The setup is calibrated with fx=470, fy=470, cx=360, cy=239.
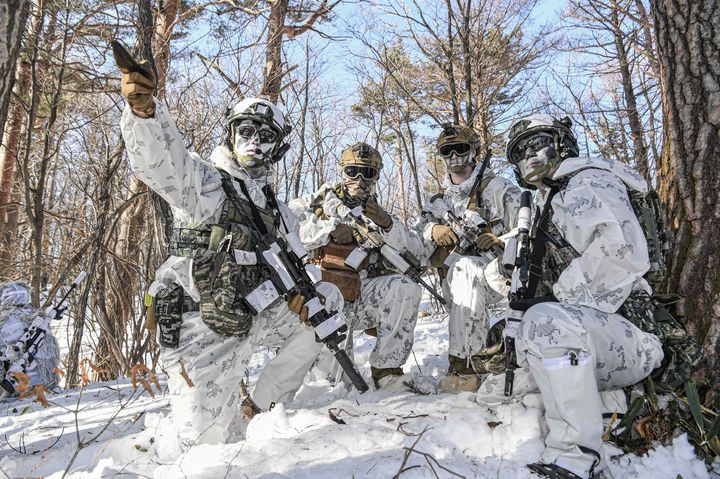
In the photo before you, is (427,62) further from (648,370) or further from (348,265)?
(648,370)

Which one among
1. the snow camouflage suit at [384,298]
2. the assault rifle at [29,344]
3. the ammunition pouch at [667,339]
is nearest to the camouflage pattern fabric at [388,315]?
the snow camouflage suit at [384,298]

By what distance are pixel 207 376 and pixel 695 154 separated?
2.99 meters

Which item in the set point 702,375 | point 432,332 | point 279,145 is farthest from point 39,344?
point 702,375

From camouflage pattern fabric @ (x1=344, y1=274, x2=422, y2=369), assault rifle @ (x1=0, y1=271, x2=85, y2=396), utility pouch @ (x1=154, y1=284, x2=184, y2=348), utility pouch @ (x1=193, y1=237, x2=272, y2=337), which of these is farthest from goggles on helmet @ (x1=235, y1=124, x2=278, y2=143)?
assault rifle @ (x1=0, y1=271, x2=85, y2=396)

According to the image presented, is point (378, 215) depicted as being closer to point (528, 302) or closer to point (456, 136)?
point (456, 136)

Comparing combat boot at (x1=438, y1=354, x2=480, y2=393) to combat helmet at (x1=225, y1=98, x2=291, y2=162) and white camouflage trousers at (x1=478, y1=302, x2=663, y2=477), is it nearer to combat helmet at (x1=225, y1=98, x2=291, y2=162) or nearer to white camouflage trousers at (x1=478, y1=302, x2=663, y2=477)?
white camouflage trousers at (x1=478, y1=302, x2=663, y2=477)

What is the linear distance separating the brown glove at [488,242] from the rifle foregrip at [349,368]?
135 cm

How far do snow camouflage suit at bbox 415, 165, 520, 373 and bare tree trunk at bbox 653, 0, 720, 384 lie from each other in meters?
1.02

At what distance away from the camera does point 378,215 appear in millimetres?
3885

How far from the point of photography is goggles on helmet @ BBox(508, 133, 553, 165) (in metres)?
2.79

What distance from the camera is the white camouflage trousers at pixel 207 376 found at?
2.64 metres

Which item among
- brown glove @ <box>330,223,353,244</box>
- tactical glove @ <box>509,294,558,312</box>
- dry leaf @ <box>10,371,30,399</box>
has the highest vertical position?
brown glove @ <box>330,223,353,244</box>

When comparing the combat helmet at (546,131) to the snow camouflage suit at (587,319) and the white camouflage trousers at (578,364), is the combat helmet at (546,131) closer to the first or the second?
the snow camouflage suit at (587,319)

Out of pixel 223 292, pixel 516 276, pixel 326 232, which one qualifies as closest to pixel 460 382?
pixel 516 276
